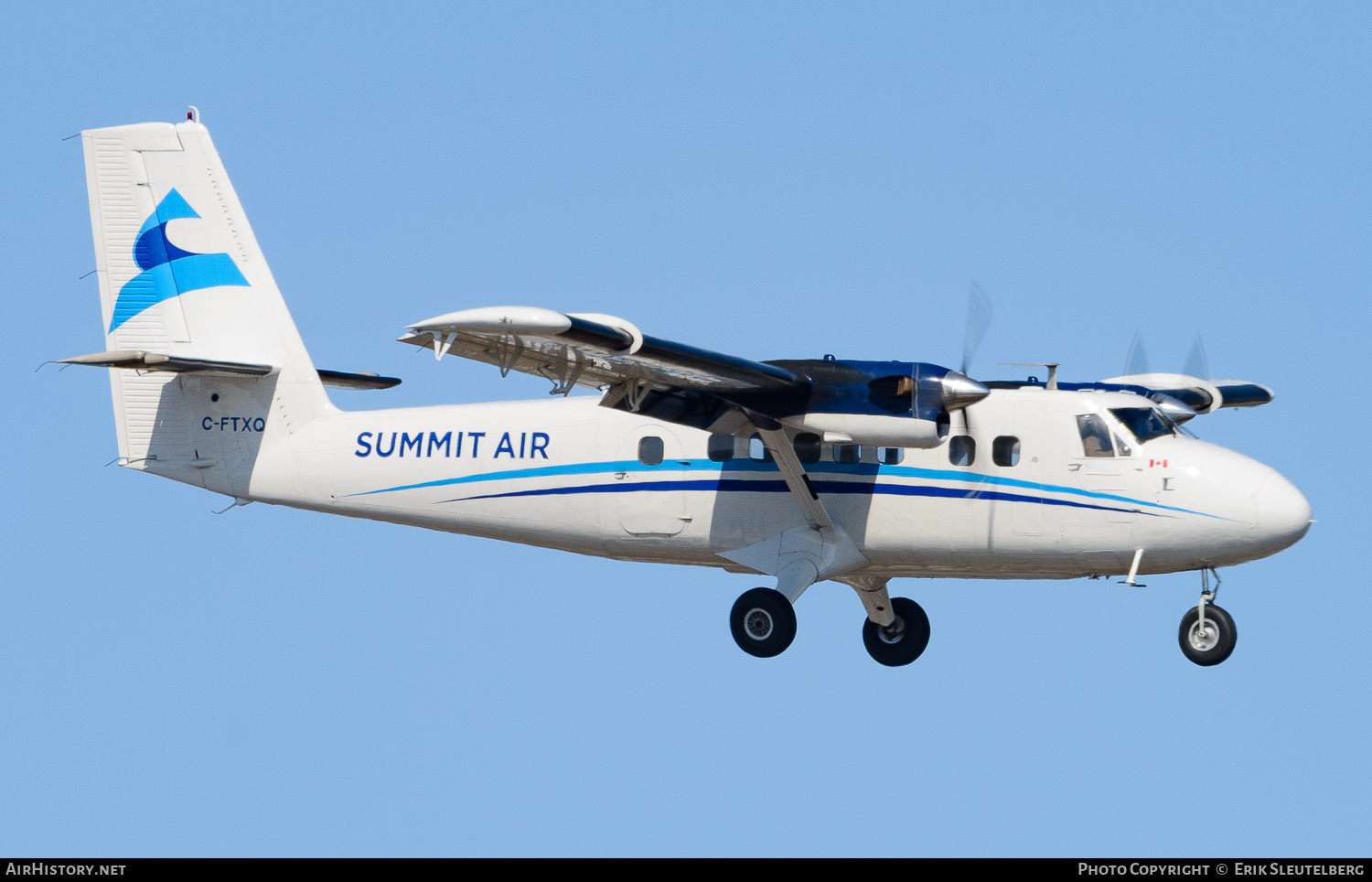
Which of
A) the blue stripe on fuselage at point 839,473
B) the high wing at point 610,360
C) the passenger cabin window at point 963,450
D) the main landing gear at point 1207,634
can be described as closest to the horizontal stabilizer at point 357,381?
the blue stripe on fuselage at point 839,473

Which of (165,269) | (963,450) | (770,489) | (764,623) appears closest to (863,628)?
(764,623)

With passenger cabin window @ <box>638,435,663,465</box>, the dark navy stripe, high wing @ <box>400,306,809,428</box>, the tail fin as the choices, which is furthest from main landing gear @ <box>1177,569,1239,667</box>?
the tail fin

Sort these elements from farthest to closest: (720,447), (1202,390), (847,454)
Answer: (1202,390), (720,447), (847,454)

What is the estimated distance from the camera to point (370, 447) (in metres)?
Result: 21.4

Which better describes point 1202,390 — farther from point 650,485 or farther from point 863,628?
point 650,485

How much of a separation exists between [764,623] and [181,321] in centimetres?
793

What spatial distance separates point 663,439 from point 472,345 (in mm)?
3419

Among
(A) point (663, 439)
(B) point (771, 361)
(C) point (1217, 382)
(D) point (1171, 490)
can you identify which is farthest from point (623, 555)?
(C) point (1217, 382)

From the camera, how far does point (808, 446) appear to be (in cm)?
1978

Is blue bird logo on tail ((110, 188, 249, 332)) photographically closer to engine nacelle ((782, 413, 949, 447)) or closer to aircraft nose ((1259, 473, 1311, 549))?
engine nacelle ((782, 413, 949, 447))

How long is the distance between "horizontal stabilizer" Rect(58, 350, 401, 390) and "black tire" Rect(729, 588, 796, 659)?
6.08 metres

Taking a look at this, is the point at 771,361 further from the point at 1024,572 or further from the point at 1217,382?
the point at 1217,382

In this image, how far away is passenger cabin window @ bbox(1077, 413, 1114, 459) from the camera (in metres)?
19.1

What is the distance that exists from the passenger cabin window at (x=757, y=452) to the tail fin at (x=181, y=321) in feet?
17.5
